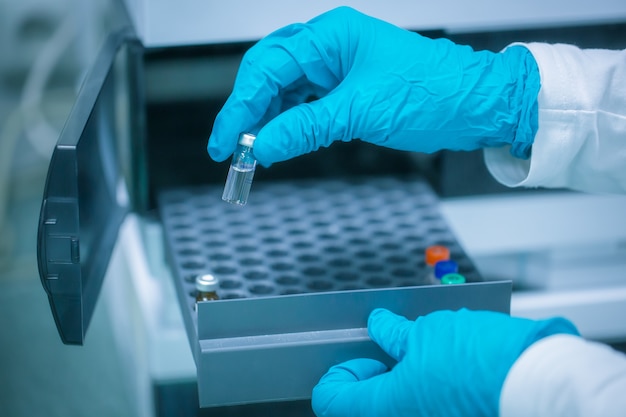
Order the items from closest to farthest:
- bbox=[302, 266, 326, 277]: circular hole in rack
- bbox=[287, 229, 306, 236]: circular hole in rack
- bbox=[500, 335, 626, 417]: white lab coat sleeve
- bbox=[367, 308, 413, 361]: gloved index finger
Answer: bbox=[500, 335, 626, 417]: white lab coat sleeve
bbox=[367, 308, 413, 361]: gloved index finger
bbox=[302, 266, 326, 277]: circular hole in rack
bbox=[287, 229, 306, 236]: circular hole in rack

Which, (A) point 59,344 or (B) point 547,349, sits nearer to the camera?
(B) point 547,349

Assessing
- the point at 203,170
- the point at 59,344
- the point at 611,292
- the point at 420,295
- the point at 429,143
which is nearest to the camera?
the point at 420,295

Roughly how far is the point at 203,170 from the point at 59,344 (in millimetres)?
755

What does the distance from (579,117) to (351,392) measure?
18.9 inches

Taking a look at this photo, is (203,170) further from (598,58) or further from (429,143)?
(598,58)

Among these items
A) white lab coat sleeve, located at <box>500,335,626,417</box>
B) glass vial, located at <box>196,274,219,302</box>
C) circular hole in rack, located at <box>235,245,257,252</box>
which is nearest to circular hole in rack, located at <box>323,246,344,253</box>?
circular hole in rack, located at <box>235,245,257,252</box>

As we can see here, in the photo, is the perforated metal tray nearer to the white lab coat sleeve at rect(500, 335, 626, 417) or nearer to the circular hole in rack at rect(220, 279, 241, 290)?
the circular hole in rack at rect(220, 279, 241, 290)

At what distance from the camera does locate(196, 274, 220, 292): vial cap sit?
941mm

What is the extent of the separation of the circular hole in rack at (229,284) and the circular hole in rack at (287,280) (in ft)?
0.18

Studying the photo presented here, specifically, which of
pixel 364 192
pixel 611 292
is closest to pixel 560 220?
pixel 611 292

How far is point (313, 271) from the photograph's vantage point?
1.06 meters

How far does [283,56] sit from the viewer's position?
37.5 inches

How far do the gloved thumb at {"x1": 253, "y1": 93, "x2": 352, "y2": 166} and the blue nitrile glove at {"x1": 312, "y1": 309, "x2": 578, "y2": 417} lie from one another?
235 millimetres

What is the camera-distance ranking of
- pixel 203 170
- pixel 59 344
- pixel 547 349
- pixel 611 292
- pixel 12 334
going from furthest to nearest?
pixel 12 334
pixel 59 344
pixel 203 170
pixel 611 292
pixel 547 349
